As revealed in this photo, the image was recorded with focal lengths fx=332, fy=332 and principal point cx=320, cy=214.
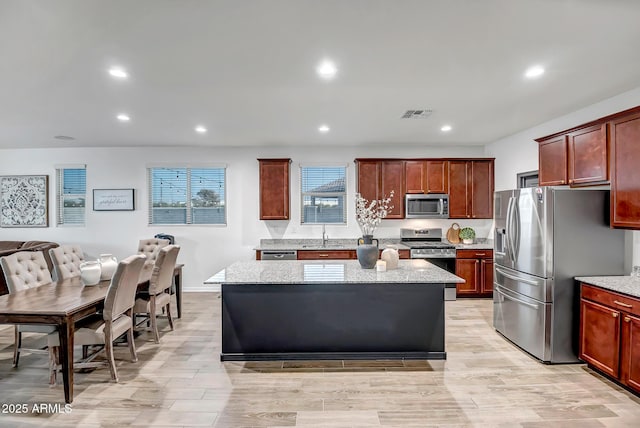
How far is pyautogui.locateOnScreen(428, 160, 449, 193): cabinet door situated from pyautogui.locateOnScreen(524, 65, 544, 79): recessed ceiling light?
298 cm

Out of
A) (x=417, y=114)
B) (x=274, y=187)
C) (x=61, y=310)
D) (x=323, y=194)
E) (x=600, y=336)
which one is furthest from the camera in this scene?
(x=323, y=194)

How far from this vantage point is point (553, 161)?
3.89 meters

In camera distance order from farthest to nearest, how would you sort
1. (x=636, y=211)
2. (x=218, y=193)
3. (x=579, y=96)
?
(x=218, y=193)
(x=579, y=96)
(x=636, y=211)

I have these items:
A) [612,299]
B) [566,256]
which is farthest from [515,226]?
[612,299]

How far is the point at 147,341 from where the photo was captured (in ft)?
12.7

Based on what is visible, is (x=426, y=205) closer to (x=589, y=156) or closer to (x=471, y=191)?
(x=471, y=191)

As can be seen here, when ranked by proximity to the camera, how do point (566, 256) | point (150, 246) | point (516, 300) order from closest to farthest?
point (566, 256) → point (516, 300) → point (150, 246)

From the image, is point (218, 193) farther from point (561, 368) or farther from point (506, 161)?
point (561, 368)

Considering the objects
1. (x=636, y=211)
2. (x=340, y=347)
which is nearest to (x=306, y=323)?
(x=340, y=347)

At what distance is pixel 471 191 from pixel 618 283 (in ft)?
Result: 10.5

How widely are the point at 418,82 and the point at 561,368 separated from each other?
3.07 metres

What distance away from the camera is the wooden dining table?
2.58 m

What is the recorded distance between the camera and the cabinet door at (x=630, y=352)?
2.61 m

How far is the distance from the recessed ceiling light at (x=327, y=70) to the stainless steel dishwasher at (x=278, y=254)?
3.22 m
